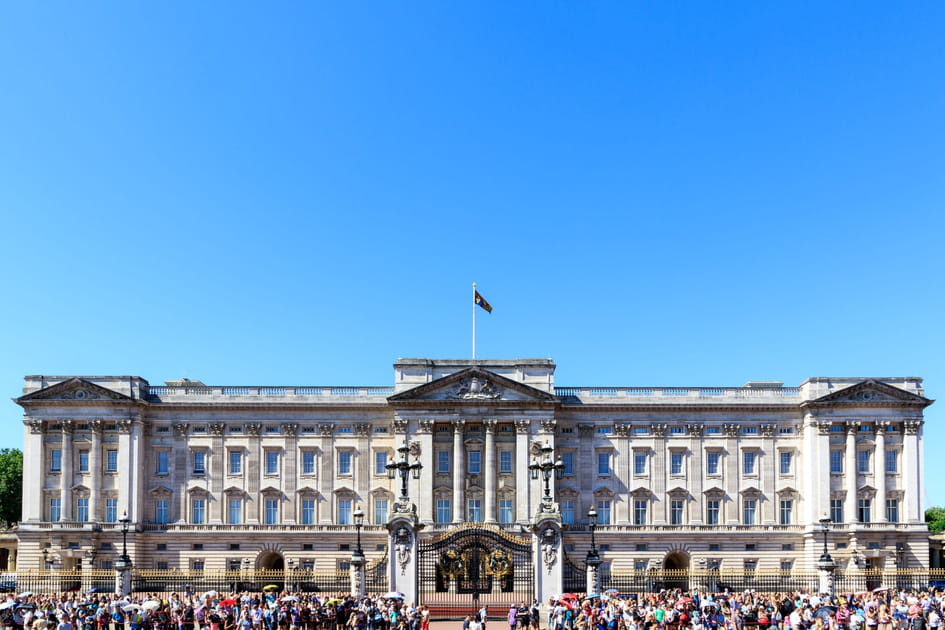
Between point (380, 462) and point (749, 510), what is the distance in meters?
28.1

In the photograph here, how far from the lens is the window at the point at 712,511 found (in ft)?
267

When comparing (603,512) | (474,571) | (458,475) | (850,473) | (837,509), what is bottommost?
(474,571)

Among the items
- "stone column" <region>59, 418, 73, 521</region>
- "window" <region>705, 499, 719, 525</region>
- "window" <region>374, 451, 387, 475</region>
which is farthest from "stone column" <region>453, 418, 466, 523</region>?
"stone column" <region>59, 418, 73, 521</region>

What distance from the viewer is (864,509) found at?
7975 cm

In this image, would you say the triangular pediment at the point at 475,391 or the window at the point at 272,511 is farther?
the window at the point at 272,511

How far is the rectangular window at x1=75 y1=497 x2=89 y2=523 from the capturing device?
79.7 m

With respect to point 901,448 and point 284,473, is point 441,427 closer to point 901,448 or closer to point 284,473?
point 284,473

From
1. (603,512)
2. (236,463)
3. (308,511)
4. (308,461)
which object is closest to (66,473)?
(236,463)

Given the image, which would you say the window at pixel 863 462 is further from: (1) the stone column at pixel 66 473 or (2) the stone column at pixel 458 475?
(1) the stone column at pixel 66 473

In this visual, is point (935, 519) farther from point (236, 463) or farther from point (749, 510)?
point (236, 463)

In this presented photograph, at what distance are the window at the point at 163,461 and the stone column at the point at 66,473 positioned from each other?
6.30 meters

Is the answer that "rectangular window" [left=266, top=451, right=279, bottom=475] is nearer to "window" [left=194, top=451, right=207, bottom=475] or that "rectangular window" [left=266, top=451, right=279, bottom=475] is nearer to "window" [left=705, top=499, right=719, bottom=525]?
"window" [left=194, top=451, right=207, bottom=475]

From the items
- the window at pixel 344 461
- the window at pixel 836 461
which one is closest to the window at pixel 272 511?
the window at pixel 344 461

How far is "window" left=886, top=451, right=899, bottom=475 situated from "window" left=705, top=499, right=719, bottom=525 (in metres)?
12.8
